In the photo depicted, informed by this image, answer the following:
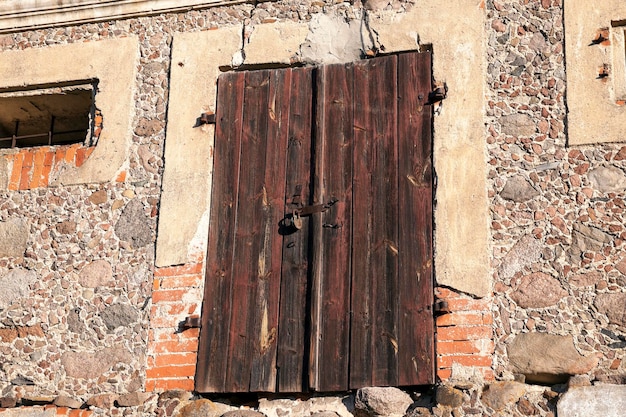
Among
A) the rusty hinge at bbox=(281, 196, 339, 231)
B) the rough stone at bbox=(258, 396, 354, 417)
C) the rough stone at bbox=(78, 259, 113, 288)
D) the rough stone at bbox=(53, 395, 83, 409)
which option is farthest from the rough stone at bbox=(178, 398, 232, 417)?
the rusty hinge at bbox=(281, 196, 339, 231)

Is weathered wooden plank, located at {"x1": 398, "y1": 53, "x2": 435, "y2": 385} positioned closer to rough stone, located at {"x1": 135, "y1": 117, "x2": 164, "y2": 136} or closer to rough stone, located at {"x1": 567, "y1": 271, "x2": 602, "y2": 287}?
rough stone, located at {"x1": 567, "y1": 271, "x2": 602, "y2": 287}

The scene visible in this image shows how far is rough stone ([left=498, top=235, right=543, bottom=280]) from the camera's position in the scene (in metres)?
5.84

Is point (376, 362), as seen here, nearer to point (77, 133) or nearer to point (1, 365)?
point (1, 365)

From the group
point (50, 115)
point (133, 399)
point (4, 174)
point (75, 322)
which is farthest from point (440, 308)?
point (50, 115)

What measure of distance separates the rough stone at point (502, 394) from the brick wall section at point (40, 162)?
2711mm

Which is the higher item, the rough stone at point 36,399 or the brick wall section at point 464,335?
the brick wall section at point 464,335

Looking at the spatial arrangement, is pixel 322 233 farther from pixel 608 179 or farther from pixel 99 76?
pixel 99 76

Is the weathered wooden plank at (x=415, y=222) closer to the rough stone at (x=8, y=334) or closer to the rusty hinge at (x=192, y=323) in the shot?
the rusty hinge at (x=192, y=323)

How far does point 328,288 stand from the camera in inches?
236

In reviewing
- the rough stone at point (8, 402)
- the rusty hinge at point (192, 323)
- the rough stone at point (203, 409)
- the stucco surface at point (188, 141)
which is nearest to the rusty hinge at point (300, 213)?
the stucco surface at point (188, 141)

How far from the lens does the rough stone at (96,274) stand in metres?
6.37

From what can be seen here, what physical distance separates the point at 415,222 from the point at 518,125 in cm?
76

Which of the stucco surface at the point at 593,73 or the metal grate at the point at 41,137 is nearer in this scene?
the stucco surface at the point at 593,73

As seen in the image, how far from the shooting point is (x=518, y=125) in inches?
241
